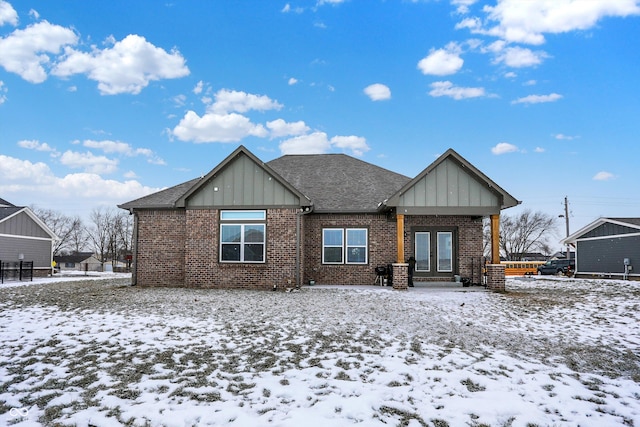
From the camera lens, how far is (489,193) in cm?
1368

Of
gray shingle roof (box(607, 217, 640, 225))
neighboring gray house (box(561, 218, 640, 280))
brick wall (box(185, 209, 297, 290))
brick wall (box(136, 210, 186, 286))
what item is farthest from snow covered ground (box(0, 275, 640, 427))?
gray shingle roof (box(607, 217, 640, 225))

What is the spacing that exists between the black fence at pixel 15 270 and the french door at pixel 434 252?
18.6 meters

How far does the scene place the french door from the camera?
1571cm

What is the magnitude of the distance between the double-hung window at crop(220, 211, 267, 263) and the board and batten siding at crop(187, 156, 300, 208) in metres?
0.40

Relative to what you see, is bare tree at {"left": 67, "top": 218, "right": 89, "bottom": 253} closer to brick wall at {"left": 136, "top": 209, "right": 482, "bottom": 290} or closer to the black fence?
the black fence

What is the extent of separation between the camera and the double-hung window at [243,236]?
1421cm

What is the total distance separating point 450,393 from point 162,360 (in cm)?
350

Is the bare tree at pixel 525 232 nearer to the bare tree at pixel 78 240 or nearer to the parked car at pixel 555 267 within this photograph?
the parked car at pixel 555 267

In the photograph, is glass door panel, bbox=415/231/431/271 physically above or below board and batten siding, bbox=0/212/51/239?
below

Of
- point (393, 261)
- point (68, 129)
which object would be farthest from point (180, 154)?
point (393, 261)

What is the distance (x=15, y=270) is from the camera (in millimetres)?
20562

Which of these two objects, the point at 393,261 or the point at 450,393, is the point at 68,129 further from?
the point at 450,393

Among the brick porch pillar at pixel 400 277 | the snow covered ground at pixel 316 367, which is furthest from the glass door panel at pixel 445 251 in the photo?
the snow covered ground at pixel 316 367

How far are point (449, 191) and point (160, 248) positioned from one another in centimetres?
1047
